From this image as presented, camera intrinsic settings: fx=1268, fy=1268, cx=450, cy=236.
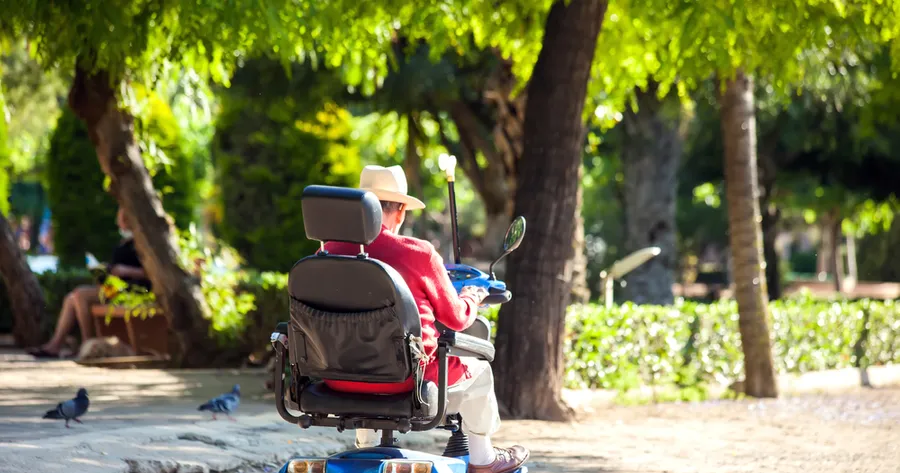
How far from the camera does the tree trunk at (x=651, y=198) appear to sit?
19.1 m

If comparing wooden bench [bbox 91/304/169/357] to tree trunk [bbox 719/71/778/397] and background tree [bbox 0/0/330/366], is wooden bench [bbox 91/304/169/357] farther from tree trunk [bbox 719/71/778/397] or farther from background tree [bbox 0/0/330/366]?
tree trunk [bbox 719/71/778/397]

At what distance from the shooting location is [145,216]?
41.0 ft

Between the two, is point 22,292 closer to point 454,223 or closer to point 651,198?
point 651,198

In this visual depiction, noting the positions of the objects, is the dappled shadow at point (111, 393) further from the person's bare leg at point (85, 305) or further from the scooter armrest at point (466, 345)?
the scooter armrest at point (466, 345)

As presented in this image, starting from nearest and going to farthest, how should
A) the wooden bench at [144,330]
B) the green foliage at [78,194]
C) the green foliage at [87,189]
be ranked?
the wooden bench at [144,330]
the green foliage at [87,189]
the green foliage at [78,194]

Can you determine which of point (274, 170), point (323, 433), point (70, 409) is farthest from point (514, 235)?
point (274, 170)

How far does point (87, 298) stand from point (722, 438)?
7859 mm

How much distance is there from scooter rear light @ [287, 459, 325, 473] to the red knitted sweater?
1.27ft

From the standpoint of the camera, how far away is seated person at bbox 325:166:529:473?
17.2 feet

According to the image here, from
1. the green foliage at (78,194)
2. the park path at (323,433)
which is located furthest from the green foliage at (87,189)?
the park path at (323,433)

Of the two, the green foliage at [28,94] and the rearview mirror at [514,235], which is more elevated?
the green foliage at [28,94]

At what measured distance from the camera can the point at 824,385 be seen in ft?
46.8

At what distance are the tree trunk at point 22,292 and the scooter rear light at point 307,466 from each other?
11.9 metres

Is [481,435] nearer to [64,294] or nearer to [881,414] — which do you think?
[881,414]
